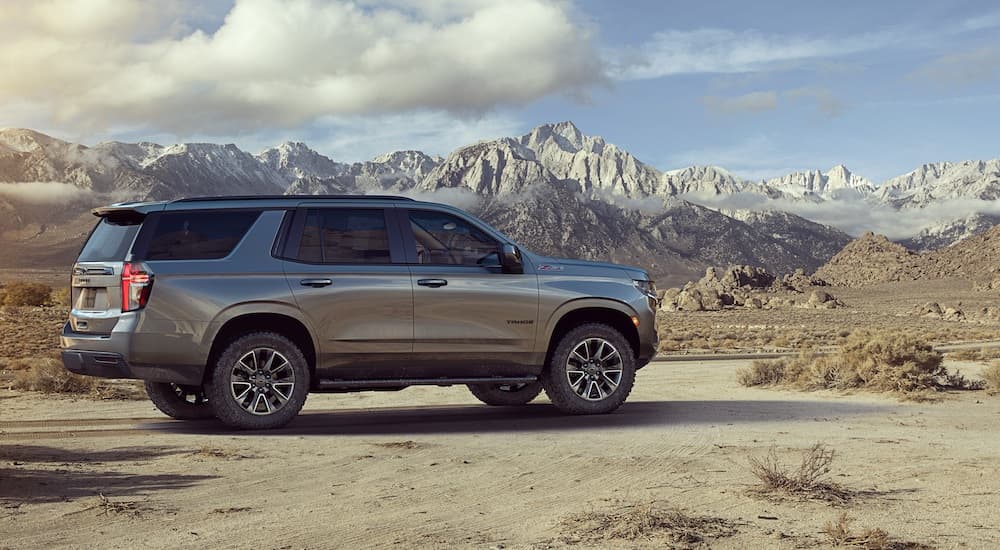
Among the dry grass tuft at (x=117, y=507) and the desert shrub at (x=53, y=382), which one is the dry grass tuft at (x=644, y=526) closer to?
the dry grass tuft at (x=117, y=507)

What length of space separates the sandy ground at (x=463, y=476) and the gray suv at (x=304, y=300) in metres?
0.66

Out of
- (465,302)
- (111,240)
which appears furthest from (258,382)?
(465,302)

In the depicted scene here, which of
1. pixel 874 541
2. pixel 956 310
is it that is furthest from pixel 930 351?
pixel 956 310

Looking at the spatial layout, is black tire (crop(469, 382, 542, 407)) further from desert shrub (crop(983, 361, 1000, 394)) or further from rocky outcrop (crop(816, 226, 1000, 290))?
rocky outcrop (crop(816, 226, 1000, 290))

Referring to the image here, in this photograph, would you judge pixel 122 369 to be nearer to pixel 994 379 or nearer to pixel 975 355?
pixel 994 379

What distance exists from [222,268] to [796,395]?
1040 centimetres

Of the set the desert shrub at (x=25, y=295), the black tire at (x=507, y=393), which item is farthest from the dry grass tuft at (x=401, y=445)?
the desert shrub at (x=25, y=295)

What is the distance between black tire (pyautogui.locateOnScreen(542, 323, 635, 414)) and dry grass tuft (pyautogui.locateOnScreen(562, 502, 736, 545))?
4.91m

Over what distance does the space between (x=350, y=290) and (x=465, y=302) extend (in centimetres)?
127

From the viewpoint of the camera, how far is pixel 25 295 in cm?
6900

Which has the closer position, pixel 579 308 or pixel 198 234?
pixel 198 234

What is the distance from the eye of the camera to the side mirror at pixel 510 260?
11.3 metres

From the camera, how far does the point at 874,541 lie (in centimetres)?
605

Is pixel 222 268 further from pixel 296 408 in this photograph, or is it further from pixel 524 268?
pixel 524 268
